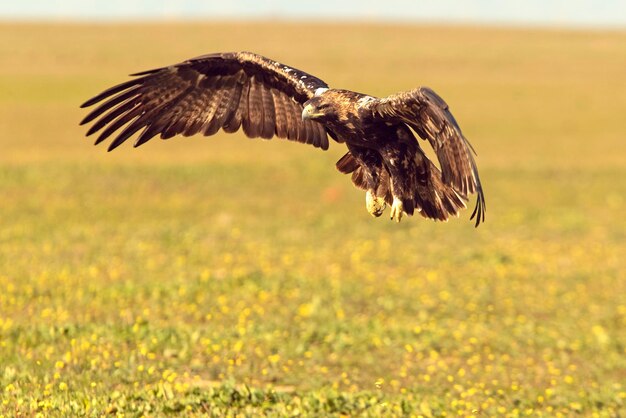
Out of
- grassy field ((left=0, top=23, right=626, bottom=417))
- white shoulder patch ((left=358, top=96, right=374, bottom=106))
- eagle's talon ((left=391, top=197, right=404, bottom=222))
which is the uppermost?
white shoulder patch ((left=358, top=96, right=374, bottom=106))

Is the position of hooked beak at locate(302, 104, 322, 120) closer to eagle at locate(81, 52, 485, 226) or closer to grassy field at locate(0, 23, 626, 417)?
eagle at locate(81, 52, 485, 226)

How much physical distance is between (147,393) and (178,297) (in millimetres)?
5642

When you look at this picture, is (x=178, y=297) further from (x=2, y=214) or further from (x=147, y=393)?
(x=2, y=214)

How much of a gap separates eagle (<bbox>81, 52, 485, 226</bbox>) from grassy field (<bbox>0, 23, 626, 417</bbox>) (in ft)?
7.10

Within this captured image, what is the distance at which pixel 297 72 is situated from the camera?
11391 mm

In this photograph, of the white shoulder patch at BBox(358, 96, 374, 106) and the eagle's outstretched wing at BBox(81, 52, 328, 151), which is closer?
the white shoulder patch at BBox(358, 96, 374, 106)

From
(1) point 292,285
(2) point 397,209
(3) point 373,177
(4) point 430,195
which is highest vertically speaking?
(3) point 373,177

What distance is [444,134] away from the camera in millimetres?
8523

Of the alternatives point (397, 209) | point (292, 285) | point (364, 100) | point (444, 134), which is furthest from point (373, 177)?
point (292, 285)

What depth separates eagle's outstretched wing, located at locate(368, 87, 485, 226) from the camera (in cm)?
823

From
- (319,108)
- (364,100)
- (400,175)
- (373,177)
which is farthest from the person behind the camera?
(373,177)

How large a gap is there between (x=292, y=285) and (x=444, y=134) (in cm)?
822

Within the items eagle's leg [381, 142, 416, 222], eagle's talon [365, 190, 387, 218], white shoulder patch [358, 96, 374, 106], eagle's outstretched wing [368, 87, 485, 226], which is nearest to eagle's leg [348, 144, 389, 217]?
eagle's talon [365, 190, 387, 218]

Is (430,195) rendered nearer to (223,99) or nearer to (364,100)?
(364,100)
